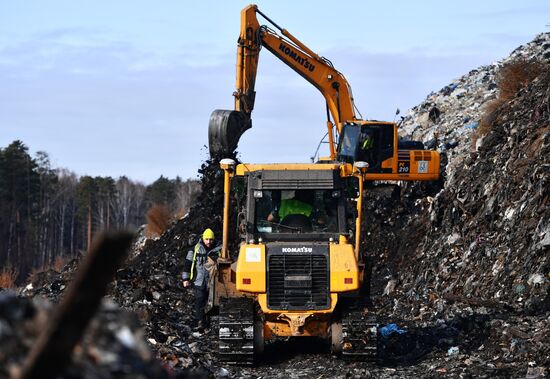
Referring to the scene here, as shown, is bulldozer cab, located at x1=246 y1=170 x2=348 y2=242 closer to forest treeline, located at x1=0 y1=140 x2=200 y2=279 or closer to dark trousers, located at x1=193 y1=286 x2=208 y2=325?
dark trousers, located at x1=193 y1=286 x2=208 y2=325

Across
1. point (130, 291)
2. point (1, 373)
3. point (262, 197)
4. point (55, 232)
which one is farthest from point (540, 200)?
point (55, 232)

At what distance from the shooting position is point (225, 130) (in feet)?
75.8

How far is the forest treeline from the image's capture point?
79375 mm

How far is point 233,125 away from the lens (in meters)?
23.2

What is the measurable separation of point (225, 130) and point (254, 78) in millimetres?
1922

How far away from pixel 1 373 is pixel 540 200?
1546cm

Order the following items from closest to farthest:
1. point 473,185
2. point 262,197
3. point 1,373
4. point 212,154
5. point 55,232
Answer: point 1,373
point 262,197
point 473,185
point 212,154
point 55,232

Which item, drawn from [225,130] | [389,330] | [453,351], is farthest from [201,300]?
[225,130]

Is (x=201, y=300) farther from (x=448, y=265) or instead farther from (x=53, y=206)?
(x=53, y=206)

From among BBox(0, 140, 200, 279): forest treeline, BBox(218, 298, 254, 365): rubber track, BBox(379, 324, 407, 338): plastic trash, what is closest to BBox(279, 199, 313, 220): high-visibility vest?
BBox(218, 298, 254, 365): rubber track

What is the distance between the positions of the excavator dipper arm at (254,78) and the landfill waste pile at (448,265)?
2.36 metres

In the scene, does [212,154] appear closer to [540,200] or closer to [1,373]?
[540,200]

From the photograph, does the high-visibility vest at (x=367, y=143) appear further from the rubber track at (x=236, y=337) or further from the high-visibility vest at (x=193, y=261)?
the rubber track at (x=236, y=337)

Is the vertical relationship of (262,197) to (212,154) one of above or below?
below
